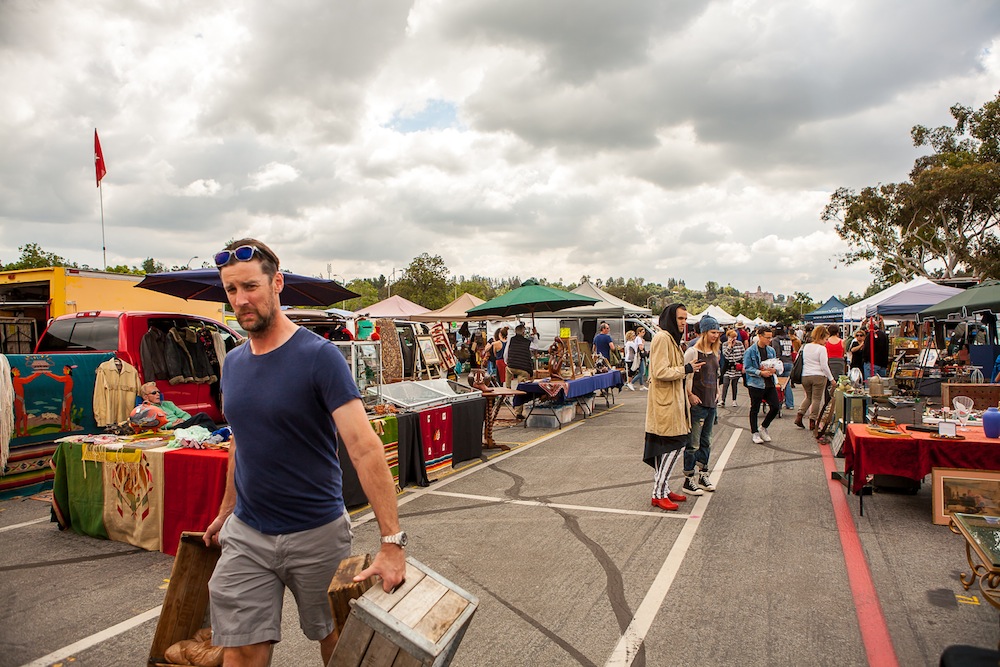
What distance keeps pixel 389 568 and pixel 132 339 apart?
764cm

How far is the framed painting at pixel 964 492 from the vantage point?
17.3ft

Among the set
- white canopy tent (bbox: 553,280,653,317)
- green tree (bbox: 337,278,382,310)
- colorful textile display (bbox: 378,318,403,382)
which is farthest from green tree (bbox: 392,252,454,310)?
colorful textile display (bbox: 378,318,403,382)

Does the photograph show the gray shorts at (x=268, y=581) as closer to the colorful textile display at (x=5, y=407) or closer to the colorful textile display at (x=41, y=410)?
A: the colorful textile display at (x=5, y=407)

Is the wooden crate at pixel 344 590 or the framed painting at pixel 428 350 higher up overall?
the framed painting at pixel 428 350

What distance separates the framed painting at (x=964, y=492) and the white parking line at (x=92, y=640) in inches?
249

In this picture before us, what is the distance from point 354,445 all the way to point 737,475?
6.60 m

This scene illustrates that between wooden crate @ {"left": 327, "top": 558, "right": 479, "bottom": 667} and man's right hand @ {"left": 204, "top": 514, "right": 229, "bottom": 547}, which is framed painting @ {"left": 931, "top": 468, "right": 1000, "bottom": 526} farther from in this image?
man's right hand @ {"left": 204, "top": 514, "right": 229, "bottom": 547}

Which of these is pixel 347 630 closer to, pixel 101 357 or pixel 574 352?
pixel 101 357

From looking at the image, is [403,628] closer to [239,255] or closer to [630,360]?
[239,255]

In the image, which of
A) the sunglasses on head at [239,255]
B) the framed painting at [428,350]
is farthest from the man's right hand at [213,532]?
the framed painting at [428,350]

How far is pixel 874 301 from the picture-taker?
14320 millimetres

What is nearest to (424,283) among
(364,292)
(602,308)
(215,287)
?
(364,292)

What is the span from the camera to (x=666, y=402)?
5957 mm

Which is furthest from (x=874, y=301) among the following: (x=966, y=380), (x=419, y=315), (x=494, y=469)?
(x=419, y=315)
